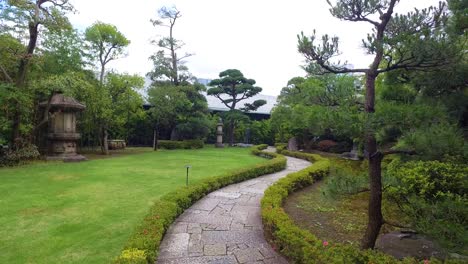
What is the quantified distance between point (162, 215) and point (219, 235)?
928mm

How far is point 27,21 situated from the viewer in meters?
10.8

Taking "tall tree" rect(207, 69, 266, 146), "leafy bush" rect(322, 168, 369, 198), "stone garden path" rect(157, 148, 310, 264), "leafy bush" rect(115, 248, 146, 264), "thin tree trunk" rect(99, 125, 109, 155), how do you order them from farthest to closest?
"tall tree" rect(207, 69, 266, 146), "thin tree trunk" rect(99, 125, 109, 155), "stone garden path" rect(157, 148, 310, 264), "leafy bush" rect(322, 168, 369, 198), "leafy bush" rect(115, 248, 146, 264)

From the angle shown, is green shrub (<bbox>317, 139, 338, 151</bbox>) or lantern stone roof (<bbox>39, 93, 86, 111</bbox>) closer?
lantern stone roof (<bbox>39, 93, 86, 111</bbox>)

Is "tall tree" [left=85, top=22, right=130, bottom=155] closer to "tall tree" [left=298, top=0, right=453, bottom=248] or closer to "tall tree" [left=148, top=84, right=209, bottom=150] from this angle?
"tall tree" [left=148, top=84, right=209, bottom=150]

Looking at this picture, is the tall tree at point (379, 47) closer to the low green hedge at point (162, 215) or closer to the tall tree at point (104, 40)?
the low green hedge at point (162, 215)

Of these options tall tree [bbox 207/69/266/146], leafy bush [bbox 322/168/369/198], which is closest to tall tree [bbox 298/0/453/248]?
leafy bush [bbox 322/168/369/198]

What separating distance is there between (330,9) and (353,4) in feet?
0.87

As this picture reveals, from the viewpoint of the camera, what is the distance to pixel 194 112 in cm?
1964

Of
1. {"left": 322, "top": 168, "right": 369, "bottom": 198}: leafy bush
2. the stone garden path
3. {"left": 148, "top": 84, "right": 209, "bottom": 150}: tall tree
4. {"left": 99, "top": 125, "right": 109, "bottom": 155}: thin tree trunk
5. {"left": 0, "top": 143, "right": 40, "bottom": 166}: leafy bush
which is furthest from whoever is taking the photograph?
{"left": 148, "top": 84, "right": 209, "bottom": 150}: tall tree

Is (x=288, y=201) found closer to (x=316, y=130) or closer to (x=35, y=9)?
(x=316, y=130)

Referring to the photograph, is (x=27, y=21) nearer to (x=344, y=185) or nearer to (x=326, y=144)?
(x=344, y=185)

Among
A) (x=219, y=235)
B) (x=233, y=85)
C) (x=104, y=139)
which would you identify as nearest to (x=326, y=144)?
(x=233, y=85)

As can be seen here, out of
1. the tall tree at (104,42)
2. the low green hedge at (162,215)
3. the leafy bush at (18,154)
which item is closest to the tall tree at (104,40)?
the tall tree at (104,42)

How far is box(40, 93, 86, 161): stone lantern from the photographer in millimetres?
11812
